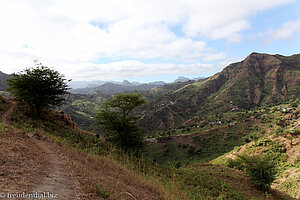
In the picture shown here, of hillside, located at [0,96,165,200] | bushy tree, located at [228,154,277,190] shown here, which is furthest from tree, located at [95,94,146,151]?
bushy tree, located at [228,154,277,190]

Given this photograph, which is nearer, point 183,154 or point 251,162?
point 251,162

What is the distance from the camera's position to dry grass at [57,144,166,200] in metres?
3.73

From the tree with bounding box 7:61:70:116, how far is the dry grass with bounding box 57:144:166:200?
15192mm

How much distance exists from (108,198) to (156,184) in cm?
216

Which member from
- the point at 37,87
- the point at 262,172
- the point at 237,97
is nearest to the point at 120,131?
the point at 37,87

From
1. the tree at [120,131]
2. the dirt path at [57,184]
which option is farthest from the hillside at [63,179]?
the tree at [120,131]

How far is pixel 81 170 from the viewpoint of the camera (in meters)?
4.92

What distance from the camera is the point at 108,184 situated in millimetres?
4352

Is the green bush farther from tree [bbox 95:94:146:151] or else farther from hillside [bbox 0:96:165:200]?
hillside [bbox 0:96:165:200]

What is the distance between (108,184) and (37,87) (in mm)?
18855

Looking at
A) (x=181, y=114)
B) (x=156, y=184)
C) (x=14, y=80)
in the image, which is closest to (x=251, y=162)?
(x=156, y=184)

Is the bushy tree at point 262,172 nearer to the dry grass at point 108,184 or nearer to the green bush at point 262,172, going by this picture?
the green bush at point 262,172

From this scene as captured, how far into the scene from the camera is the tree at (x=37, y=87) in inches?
672

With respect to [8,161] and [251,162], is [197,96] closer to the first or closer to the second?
A: [251,162]
